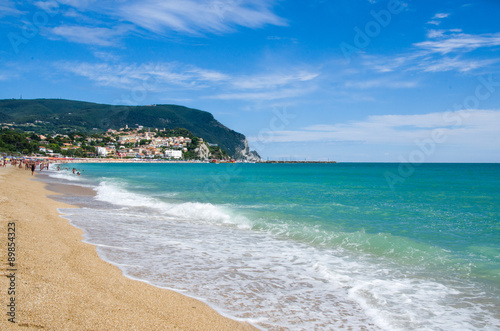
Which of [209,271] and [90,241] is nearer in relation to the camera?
[209,271]

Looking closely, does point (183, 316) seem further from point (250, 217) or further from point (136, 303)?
point (250, 217)

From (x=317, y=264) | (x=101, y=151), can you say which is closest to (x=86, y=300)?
(x=317, y=264)

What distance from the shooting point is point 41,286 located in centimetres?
480

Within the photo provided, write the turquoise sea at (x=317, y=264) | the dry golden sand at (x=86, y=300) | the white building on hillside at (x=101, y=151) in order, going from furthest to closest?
the white building on hillside at (x=101, y=151) → the turquoise sea at (x=317, y=264) → the dry golden sand at (x=86, y=300)

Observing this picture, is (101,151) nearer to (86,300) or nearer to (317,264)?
(317,264)

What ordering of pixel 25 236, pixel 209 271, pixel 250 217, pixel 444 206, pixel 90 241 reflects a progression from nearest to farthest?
pixel 209 271, pixel 25 236, pixel 90 241, pixel 250 217, pixel 444 206

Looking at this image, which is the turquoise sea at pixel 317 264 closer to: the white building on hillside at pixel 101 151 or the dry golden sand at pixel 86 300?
the dry golden sand at pixel 86 300

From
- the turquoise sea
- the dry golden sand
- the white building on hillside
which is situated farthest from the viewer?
the white building on hillside

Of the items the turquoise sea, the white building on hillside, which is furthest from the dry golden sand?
the white building on hillside

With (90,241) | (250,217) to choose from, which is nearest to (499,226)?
(250,217)

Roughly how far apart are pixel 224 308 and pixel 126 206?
43.5 ft

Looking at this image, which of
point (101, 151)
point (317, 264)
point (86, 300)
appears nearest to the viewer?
point (86, 300)

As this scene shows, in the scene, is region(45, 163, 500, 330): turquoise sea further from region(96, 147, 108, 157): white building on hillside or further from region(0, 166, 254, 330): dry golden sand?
region(96, 147, 108, 157): white building on hillside

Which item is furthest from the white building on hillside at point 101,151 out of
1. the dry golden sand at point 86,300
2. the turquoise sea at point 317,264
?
the dry golden sand at point 86,300
